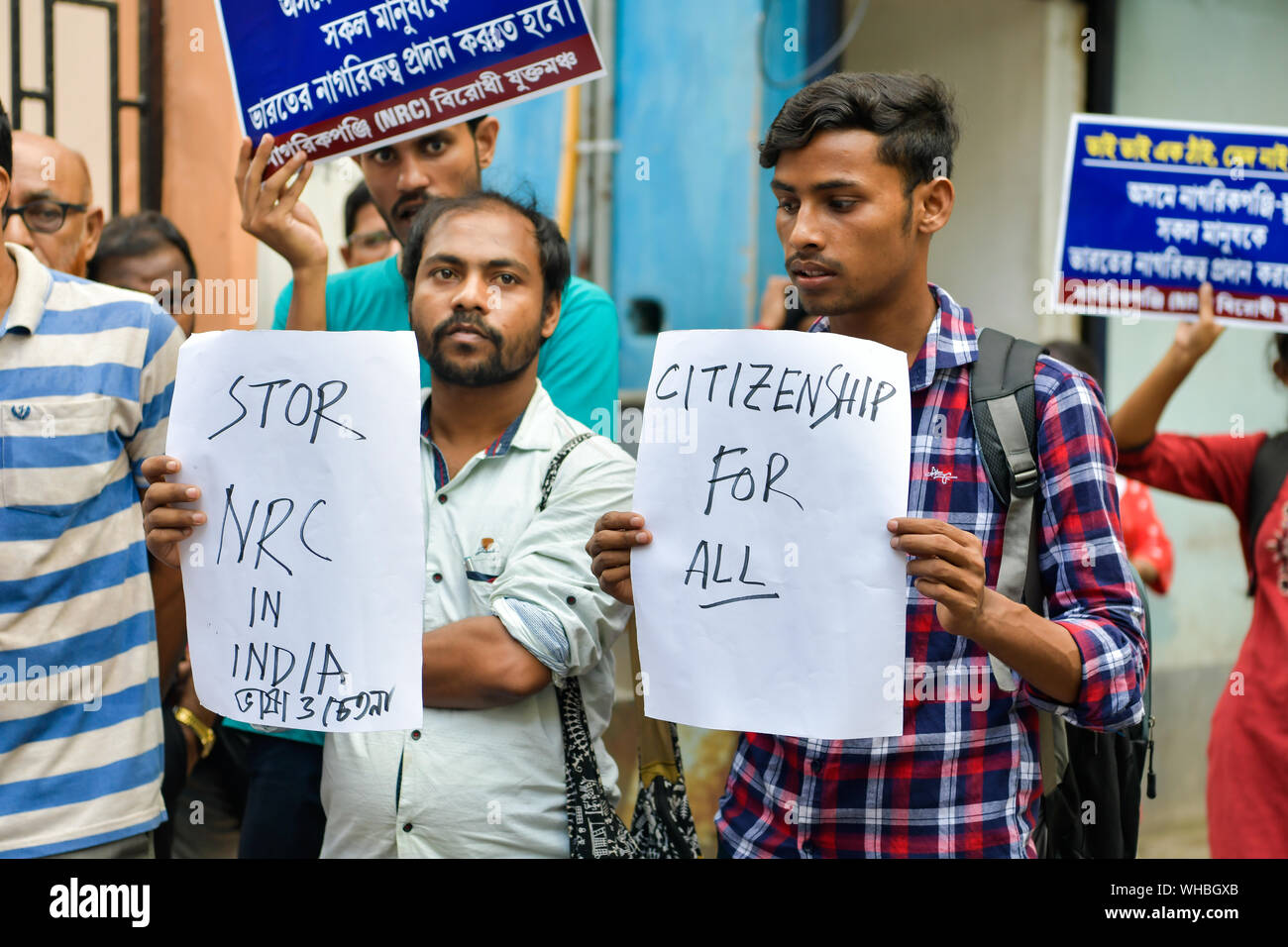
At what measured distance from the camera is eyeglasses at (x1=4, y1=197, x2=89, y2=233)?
3.22 metres

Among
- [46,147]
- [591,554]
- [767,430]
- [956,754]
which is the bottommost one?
[956,754]

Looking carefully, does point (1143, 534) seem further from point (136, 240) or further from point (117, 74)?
point (117, 74)

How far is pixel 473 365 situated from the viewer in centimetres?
240

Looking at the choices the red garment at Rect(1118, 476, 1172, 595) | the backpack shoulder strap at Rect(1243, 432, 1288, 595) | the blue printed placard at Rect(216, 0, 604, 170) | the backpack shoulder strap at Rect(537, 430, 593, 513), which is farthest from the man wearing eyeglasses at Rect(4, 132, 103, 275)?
the red garment at Rect(1118, 476, 1172, 595)

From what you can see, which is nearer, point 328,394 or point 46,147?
point 328,394

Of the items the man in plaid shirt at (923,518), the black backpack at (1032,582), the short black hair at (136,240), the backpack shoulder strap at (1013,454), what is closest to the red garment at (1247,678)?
the black backpack at (1032,582)

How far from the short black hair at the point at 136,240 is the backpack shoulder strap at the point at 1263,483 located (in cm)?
280

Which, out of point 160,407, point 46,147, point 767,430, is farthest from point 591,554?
point 46,147

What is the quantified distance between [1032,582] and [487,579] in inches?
35.3
